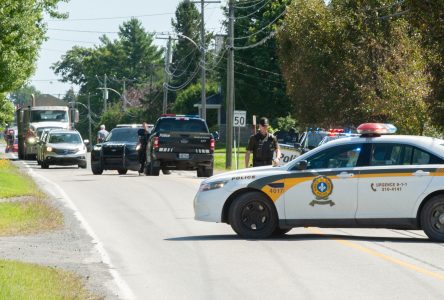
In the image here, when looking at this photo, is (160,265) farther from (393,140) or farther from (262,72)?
(262,72)

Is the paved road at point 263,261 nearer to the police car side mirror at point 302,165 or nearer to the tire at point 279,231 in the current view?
the tire at point 279,231

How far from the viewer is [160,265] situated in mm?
13422

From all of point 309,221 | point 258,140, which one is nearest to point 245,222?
point 309,221

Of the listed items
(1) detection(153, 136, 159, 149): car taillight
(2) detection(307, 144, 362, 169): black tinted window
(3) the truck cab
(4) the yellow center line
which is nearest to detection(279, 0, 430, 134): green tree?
(1) detection(153, 136, 159, 149): car taillight

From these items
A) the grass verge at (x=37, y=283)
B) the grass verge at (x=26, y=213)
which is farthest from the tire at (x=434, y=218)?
the grass verge at (x=26, y=213)

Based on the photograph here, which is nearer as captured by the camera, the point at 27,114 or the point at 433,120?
the point at 433,120

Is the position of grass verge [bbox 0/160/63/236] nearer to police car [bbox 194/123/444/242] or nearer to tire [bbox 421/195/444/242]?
police car [bbox 194/123/444/242]

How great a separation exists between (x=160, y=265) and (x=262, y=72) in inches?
2718

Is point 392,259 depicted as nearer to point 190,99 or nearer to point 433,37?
point 433,37

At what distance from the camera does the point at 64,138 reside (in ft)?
154

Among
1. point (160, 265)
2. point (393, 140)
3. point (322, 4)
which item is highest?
point (322, 4)

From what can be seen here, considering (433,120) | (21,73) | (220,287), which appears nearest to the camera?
(220,287)

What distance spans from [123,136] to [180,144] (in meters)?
5.07

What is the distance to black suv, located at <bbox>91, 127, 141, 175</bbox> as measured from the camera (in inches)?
1533
